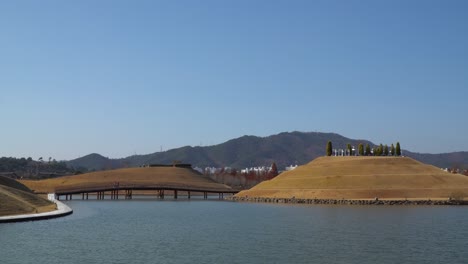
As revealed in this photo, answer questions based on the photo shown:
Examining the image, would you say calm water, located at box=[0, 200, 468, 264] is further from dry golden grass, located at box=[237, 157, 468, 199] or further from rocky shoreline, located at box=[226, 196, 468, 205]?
dry golden grass, located at box=[237, 157, 468, 199]

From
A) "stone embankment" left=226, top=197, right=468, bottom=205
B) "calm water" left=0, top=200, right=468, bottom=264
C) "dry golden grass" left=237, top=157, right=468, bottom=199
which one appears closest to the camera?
"calm water" left=0, top=200, right=468, bottom=264

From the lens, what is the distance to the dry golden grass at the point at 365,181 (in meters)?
136

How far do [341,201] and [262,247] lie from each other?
8305 cm

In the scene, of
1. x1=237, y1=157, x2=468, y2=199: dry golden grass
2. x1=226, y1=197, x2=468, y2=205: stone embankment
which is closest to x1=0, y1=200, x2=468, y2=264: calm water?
x1=226, y1=197, x2=468, y2=205: stone embankment

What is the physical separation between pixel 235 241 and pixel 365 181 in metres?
93.7

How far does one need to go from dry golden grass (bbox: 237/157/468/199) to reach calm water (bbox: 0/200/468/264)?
5799 centimetres

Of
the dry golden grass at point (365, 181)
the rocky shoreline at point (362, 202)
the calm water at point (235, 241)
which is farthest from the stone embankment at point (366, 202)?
the calm water at point (235, 241)

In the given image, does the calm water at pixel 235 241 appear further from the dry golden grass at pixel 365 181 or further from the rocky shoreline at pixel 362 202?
the dry golden grass at pixel 365 181

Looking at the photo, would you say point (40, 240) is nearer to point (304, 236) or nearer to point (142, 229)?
point (142, 229)

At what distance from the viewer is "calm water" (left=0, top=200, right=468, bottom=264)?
4481cm

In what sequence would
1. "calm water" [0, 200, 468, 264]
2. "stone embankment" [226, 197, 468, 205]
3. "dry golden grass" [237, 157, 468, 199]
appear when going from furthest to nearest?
1. "dry golden grass" [237, 157, 468, 199]
2. "stone embankment" [226, 197, 468, 205]
3. "calm water" [0, 200, 468, 264]

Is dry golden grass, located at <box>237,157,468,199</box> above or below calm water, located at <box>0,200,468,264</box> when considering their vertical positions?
above

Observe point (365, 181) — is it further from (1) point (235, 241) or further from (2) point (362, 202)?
(1) point (235, 241)

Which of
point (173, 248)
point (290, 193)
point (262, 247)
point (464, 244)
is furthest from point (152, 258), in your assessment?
point (290, 193)
